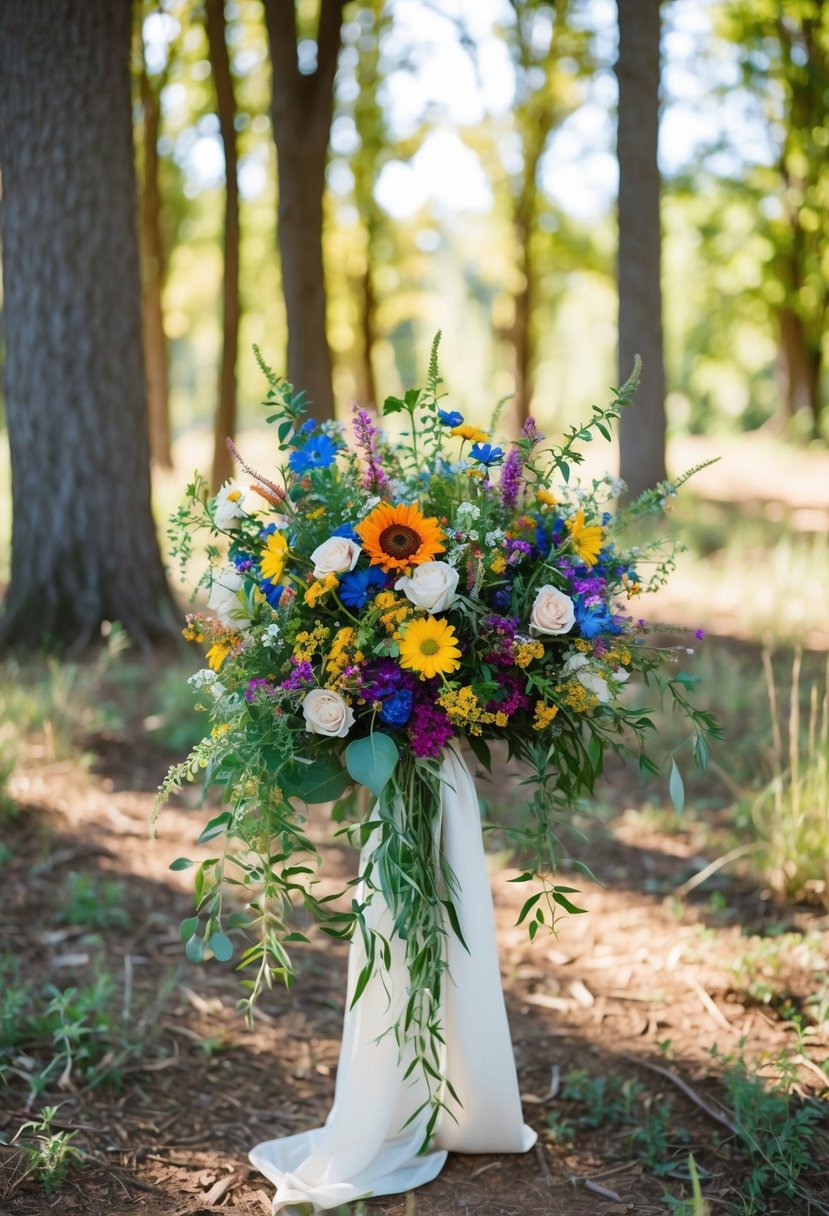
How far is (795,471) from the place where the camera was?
15445mm

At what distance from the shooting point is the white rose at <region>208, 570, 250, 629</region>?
7.93ft

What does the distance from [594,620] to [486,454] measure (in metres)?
0.45

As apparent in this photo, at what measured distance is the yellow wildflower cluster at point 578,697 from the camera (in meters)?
2.26

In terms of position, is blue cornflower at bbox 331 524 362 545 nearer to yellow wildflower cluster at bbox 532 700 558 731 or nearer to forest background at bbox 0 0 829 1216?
yellow wildflower cluster at bbox 532 700 558 731

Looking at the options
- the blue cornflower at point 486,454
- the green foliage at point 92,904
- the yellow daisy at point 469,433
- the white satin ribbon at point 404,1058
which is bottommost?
the green foliage at point 92,904

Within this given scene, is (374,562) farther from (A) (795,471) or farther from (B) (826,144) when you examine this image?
(B) (826,144)

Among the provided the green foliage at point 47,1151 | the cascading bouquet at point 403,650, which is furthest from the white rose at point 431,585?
the green foliage at point 47,1151

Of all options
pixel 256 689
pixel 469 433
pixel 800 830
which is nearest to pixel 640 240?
pixel 800 830

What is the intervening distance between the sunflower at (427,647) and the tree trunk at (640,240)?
17.4 feet

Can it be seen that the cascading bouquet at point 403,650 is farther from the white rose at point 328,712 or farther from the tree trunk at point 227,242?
the tree trunk at point 227,242

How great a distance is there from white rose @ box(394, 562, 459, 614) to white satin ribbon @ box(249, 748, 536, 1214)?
1.37 ft

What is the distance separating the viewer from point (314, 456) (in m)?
2.42

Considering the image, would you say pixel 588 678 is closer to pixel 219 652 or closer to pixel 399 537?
pixel 399 537

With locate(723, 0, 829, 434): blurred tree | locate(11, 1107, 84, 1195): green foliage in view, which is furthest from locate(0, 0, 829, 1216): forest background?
locate(723, 0, 829, 434): blurred tree
